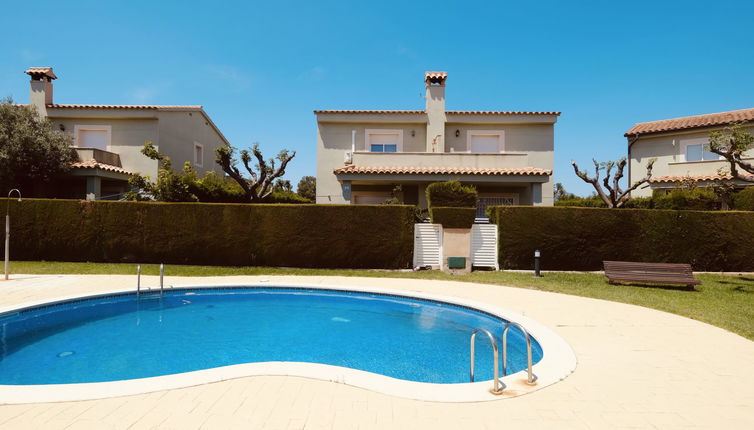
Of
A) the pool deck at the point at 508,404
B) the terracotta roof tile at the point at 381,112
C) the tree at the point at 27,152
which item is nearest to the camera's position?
the pool deck at the point at 508,404

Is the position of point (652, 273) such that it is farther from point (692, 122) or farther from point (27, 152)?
point (27, 152)

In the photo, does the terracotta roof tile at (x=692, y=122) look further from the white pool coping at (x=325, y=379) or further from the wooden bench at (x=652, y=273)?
the white pool coping at (x=325, y=379)

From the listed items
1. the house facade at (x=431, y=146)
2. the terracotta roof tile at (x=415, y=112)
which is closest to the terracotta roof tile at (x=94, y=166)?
the house facade at (x=431, y=146)

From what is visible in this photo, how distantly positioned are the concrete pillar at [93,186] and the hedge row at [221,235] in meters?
4.36

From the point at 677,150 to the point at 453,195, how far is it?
1901 centimetres

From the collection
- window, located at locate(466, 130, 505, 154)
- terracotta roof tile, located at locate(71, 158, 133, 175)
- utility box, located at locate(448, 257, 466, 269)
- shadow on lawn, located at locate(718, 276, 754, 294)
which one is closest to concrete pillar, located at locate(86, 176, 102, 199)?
terracotta roof tile, located at locate(71, 158, 133, 175)

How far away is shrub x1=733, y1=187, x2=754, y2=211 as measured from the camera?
685 inches

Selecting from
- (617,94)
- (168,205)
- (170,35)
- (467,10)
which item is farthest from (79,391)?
(617,94)

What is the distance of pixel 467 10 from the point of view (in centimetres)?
1639

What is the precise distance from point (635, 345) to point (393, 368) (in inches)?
176

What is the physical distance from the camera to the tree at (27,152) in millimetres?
19469

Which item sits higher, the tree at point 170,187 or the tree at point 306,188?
the tree at point 306,188

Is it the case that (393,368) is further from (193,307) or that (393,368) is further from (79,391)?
(193,307)

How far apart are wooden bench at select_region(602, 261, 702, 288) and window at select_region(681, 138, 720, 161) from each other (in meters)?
16.0
